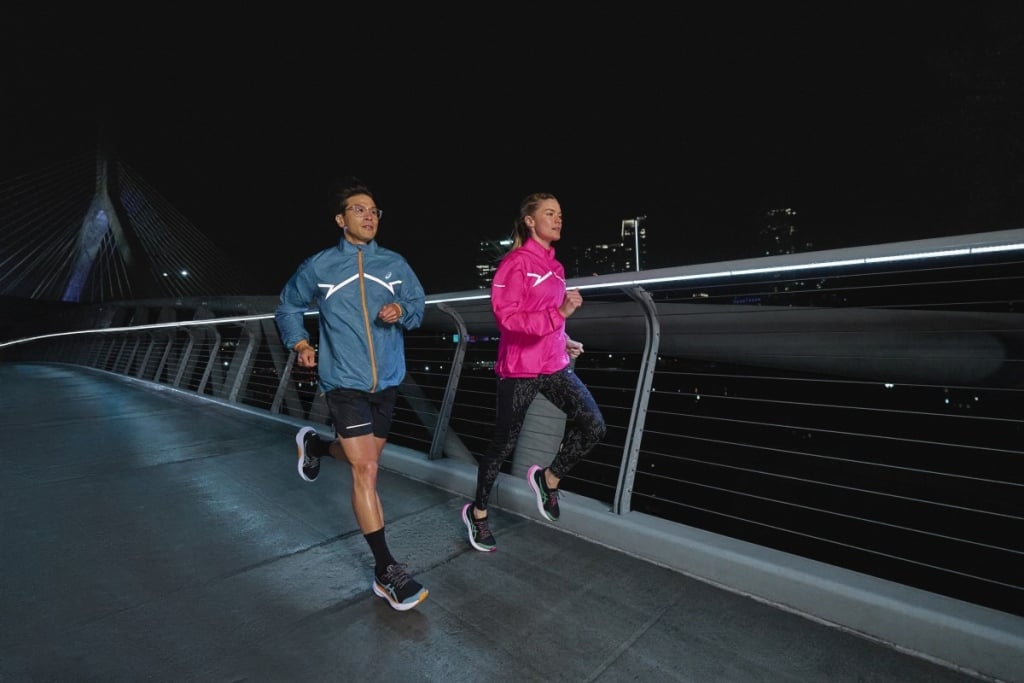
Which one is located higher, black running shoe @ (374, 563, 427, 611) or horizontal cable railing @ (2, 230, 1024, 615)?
horizontal cable railing @ (2, 230, 1024, 615)

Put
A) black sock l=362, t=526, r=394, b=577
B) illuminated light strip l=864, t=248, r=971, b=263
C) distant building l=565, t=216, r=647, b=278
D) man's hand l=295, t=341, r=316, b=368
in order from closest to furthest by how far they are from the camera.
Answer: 1. illuminated light strip l=864, t=248, r=971, b=263
2. black sock l=362, t=526, r=394, b=577
3. man's hand l=295, t=341, r=316, b=368
4. distant building l=565, t=216, r=647, b=278

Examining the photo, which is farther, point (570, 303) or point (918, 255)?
point (570, 303)

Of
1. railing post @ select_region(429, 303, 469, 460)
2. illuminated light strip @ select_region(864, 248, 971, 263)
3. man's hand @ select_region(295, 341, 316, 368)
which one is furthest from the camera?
railing post @ select_region(429, 303, 469, 460)

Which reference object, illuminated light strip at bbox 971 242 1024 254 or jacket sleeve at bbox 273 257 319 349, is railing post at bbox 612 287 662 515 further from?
jacket sleeve at bbox 273 257 319 349

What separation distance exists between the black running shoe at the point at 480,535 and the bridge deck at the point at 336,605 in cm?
6

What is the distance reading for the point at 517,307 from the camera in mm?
2486

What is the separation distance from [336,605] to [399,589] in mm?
317

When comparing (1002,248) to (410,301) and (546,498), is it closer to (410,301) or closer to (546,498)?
(546,498)

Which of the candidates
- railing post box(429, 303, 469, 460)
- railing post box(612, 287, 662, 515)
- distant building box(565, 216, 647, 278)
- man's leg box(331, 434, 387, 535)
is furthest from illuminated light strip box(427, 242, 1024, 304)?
distant building box(565, 216, 647, 278)

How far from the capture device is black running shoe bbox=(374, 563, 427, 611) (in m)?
2.13

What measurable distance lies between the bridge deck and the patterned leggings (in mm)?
432

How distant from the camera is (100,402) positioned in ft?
27.2

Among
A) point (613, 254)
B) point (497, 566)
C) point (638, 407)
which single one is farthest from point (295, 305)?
point (613, 254)

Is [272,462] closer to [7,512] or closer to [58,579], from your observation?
[7,512]
